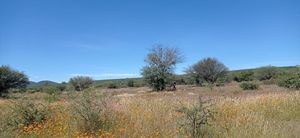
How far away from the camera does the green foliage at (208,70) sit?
81875 millimetres

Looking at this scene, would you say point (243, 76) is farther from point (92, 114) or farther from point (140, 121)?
point (92, 114)

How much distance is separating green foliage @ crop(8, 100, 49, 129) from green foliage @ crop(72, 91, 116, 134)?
179cm

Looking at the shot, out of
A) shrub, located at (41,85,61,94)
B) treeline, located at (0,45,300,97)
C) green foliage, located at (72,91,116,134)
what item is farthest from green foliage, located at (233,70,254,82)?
green foliage, located at (72,91,116,134)

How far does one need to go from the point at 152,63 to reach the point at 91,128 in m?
52.8

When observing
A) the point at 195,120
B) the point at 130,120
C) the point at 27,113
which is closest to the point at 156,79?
the point at 27,113

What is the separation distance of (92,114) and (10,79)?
145 ft

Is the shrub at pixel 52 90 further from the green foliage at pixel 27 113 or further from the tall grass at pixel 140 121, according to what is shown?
the tall grass at pixel 140 121

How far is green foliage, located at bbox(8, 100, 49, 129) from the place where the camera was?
1195cm

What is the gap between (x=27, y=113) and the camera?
40.2 feet

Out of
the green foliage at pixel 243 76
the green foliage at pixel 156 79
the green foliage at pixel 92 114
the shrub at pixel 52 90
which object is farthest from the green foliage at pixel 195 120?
the green foliage at pixel 243 76

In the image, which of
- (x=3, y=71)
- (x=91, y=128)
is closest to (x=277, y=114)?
(x=91, y=128)

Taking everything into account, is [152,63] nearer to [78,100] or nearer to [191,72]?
[191,72]

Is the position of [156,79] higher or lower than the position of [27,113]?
higher

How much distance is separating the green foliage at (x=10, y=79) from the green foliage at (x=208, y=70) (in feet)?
122
